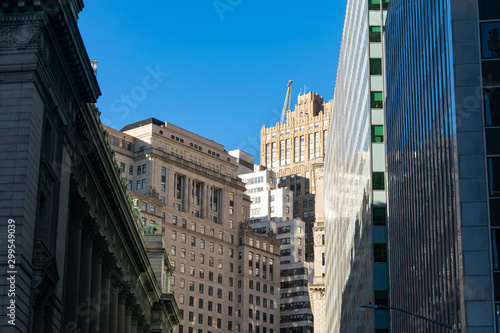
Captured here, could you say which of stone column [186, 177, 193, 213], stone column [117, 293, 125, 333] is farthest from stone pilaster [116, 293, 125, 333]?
stone column [186, 177, 193, 213]

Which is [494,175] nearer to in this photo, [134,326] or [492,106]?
[492,106]

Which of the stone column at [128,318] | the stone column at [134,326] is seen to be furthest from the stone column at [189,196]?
the stone column at [128,318]

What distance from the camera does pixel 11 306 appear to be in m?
41.8

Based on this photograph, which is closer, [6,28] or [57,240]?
[6,28]

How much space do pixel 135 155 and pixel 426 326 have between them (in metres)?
137

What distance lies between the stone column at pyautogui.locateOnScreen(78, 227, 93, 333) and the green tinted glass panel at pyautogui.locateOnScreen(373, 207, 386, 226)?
106 feet

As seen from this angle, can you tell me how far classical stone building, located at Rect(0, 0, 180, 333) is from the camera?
43.7 m

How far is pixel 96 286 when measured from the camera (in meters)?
69.0

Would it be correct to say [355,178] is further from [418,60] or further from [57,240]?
[57,240]

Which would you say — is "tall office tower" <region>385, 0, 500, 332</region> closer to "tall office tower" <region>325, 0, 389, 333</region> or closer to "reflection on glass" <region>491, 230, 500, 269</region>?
"reflection on glass" <region>491, 230, 500, 269</region>

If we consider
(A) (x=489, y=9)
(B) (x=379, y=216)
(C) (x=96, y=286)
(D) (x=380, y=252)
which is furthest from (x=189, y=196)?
(A) (x=489, y=9)

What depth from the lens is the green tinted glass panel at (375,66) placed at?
93125 mm

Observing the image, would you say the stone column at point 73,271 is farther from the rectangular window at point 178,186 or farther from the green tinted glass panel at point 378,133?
the rectangular window at point 178,186

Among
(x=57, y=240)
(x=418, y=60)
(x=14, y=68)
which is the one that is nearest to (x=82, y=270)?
(x=57, y=240)
